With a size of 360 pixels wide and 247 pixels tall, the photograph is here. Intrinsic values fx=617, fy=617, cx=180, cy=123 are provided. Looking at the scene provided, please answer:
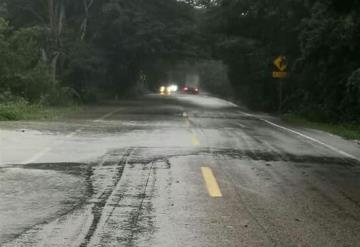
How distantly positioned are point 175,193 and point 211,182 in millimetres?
1036

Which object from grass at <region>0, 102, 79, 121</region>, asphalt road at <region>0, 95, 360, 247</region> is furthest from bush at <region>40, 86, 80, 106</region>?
asphalt road at <region>0, 95, 360, 247</region>

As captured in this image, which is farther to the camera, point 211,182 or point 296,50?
point 296,50

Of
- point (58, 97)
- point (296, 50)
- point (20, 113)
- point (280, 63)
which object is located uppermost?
point (296, 50)

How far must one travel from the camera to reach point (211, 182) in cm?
933

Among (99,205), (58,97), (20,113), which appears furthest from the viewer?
(58,97)

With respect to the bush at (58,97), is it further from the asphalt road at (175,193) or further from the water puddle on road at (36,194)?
the water puddle on road at (36,194)

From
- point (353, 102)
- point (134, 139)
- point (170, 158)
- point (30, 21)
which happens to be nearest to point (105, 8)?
point (30, 21)

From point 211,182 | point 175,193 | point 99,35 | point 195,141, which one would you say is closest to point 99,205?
point 175,193

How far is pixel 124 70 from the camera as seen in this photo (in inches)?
2094

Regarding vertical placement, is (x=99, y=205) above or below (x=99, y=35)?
below

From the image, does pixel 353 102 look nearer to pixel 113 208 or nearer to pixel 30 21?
pixel 113 208

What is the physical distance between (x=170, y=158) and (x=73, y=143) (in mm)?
3358

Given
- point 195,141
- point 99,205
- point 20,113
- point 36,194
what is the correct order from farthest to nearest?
1. point 20,113
2. point 195,141
3. point 36,194
4. point 99,205

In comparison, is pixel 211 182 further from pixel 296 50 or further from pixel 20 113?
pixel 296 50
